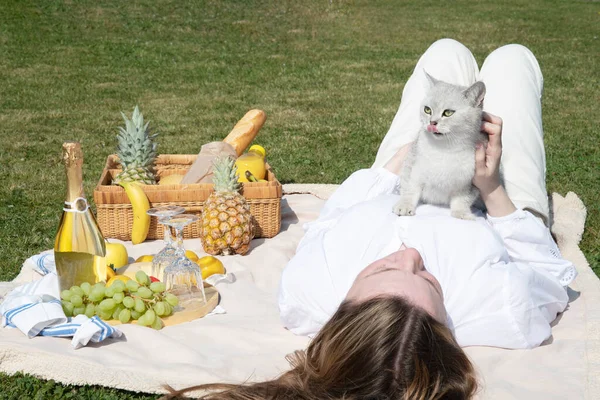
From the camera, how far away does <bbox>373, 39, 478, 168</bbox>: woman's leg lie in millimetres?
4246

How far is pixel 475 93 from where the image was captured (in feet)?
10.3

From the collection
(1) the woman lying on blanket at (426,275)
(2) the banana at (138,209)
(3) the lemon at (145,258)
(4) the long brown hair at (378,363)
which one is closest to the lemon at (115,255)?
(3) the lemon at (145,258)

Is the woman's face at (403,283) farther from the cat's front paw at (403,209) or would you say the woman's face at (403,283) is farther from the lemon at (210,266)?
the lemon at (210,266)

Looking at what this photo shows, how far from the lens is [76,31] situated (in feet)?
40.4

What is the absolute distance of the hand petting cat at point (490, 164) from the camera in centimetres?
323

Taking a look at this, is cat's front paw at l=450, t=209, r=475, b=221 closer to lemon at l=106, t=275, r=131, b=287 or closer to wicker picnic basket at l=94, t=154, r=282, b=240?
wicker picnic basket at l=94, t=154, r=282, b=240

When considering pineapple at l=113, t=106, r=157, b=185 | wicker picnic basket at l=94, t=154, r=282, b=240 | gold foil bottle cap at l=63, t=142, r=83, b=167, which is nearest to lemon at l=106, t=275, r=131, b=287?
gold foil bottle cap at l=63, t=142, r=83, b=167

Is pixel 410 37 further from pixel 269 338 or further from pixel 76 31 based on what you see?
pixel 269 338

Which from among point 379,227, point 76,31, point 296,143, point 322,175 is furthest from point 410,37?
point 379,227

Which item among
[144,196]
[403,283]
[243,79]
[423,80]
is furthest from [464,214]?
[243,79]

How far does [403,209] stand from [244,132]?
171 cm

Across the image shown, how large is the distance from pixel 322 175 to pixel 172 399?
138 inches

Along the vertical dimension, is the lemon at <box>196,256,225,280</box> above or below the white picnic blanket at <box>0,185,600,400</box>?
above

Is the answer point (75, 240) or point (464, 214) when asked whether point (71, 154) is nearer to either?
point (75, 240)
